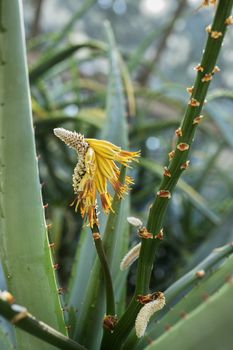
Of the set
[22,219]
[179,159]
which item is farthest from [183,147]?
[22,219]

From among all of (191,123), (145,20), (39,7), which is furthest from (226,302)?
(145,20)

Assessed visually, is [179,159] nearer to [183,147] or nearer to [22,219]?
[183,147]

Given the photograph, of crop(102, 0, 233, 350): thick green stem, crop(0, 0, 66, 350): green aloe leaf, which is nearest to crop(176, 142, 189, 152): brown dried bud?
crop(102, 0, 233, 350): thick green stem

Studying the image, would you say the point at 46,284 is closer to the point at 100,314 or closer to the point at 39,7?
the point at 100,314

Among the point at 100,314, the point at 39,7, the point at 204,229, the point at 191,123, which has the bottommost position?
the point at 204,229

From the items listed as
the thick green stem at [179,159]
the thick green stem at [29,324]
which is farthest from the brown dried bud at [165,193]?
the thick green stem at [29,324]

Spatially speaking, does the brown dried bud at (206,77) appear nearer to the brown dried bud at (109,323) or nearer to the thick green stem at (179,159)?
the thick green stem at (179,159)
